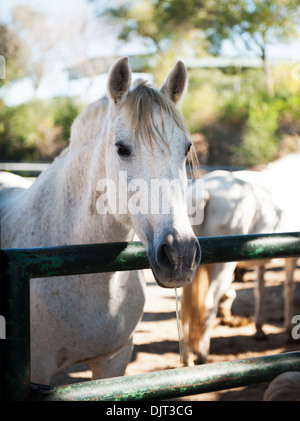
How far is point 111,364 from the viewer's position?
2184mm

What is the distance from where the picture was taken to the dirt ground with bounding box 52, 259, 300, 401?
350 cm

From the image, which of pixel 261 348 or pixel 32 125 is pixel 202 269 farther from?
pixel 32 125

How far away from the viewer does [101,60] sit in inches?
1261

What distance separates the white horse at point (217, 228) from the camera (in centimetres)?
363

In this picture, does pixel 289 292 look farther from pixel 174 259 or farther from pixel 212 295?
pixel 174 259

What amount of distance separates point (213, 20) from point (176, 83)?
23338 millimetres

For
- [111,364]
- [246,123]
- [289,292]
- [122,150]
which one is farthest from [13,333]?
[246,123]

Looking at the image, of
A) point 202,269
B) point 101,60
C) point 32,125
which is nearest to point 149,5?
point 101,60

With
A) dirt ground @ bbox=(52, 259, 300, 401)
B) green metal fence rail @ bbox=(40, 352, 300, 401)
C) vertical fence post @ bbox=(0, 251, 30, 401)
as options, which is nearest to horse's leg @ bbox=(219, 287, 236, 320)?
dirt ground @ bbox=(52, 259, 300, 401)

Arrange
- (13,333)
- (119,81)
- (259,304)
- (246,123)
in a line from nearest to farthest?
(13,333) → (119,81) → (259,304) → (246,123)

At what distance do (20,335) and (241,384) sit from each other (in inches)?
27.3

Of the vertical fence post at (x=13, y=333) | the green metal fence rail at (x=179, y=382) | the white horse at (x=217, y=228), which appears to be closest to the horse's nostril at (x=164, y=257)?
the green metal fence rail at (x=179, y=382)

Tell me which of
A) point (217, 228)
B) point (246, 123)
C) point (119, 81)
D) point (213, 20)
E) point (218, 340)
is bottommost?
point (218, 340)

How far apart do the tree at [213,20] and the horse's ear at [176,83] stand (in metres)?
18.1
